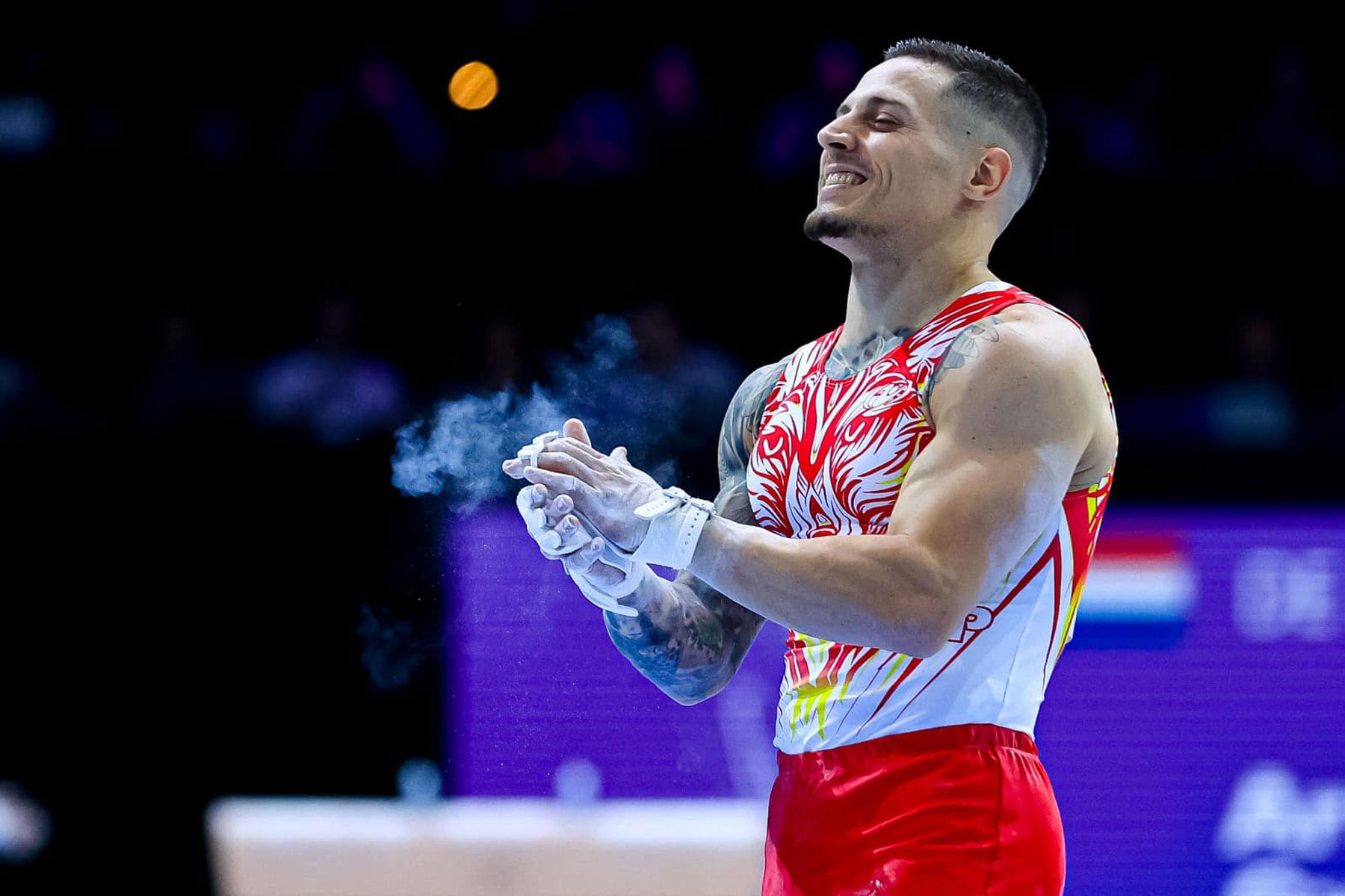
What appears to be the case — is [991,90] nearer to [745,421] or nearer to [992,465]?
[745,421]

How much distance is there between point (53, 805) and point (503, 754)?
4.99ft

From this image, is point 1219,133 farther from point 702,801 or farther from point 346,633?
point 346,633

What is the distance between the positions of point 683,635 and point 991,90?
1.19 m

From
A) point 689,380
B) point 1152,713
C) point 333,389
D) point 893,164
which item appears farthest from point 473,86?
point 893,164

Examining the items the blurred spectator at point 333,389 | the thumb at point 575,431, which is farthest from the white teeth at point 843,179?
the blurred spectator at point 333,389

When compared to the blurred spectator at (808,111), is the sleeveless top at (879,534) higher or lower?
lower

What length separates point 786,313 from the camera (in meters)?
5.84

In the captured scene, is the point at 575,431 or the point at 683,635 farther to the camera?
the point at 683,635

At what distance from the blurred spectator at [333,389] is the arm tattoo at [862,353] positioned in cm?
260

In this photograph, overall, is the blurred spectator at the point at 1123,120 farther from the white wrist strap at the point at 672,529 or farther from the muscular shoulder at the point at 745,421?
the white wrist strap at the point at 672,529

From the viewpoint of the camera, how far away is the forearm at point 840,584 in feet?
6.91

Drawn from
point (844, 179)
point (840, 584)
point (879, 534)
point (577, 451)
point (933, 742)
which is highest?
point (844, 179)

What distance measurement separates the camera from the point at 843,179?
2.69 meters

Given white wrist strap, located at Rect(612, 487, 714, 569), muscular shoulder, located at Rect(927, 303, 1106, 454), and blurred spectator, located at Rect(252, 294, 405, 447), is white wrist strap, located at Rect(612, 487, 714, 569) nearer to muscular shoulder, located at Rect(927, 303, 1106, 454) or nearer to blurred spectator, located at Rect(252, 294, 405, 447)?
muscular shoulder, located at Rect(927, 303, 1106, 454)
